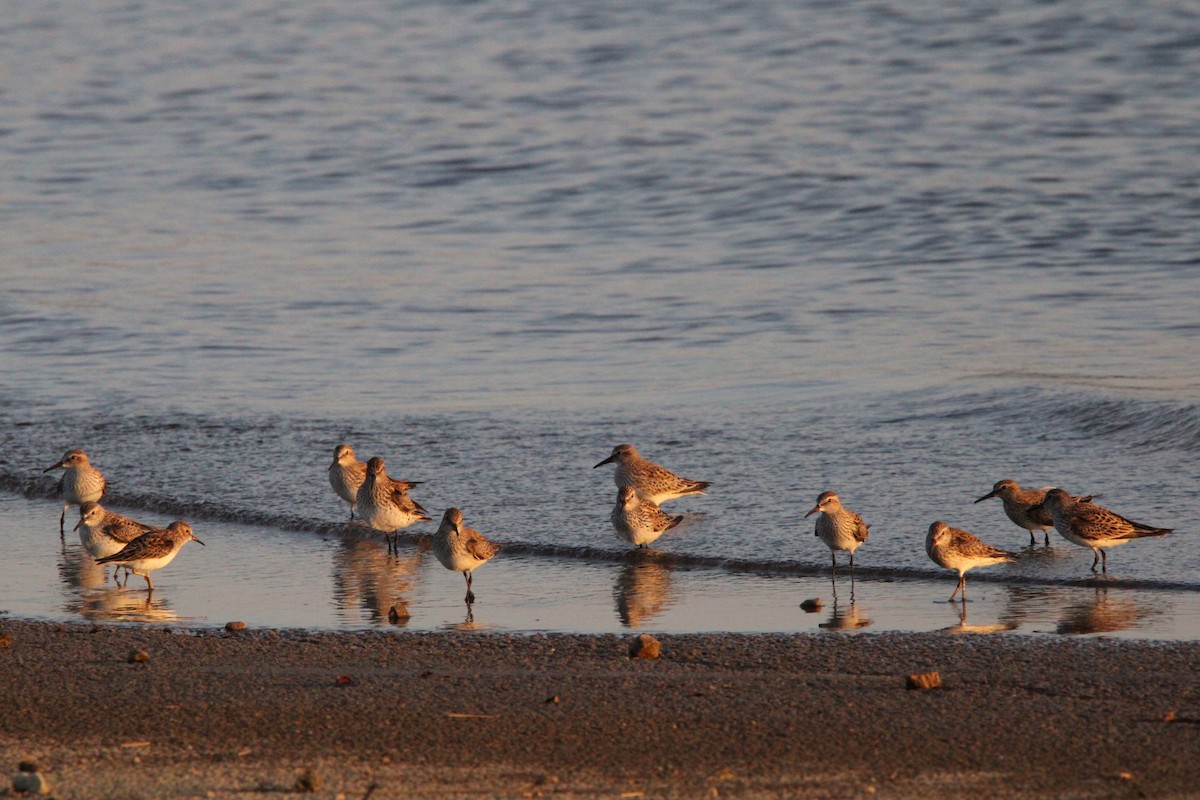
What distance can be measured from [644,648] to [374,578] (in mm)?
2803

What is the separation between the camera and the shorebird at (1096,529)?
10148mm

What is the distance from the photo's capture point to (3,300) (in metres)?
20.3

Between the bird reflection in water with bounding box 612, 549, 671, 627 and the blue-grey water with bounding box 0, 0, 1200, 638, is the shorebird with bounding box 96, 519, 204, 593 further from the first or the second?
the bird reflection in water with bounding box 612, 549, 671, 627

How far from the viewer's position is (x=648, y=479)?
11.9 meters

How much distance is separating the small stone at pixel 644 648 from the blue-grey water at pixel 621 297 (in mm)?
841

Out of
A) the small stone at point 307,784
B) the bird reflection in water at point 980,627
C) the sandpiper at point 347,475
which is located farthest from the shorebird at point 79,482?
the small stone at point 307,784

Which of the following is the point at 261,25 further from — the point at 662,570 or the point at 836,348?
the point at 662,570

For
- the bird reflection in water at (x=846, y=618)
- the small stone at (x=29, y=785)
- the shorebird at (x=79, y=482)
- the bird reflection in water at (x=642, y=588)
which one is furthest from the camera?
the shorebird at (x=79, y=482)

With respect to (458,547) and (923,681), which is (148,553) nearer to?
(458,547)

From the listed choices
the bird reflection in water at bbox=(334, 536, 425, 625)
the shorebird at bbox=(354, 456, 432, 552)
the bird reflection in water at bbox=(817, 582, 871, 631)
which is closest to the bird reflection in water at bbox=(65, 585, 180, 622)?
the bird reflection in water at bbox=(334, 536, 425, 625)

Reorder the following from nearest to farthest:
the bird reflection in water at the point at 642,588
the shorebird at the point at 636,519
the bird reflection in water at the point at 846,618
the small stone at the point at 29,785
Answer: the small stone at the point at 29,785
the bird reflection in water at the point at 846,618
the bird reflection in water at the point at 642,588
the shorebird at the point at 636,519

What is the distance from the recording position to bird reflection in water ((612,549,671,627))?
365 inches

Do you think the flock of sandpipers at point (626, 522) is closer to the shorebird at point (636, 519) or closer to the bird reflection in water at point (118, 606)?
the shorebird at point (636, 519)

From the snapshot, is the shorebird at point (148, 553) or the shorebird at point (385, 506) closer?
the shorebird at point (148, 553)
